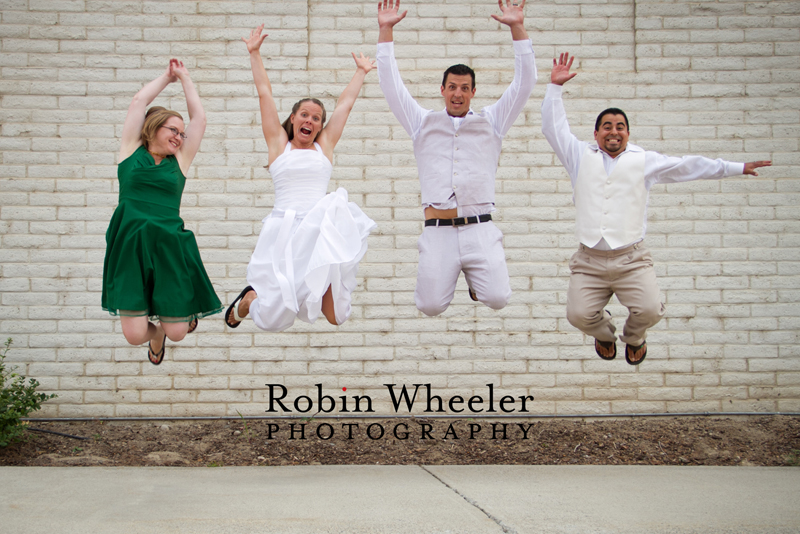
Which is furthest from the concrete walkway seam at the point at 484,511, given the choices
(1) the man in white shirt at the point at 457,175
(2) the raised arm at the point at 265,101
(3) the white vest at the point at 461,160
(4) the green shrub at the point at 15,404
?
(4) the green shrub at the point at 15,404

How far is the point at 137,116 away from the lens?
13.5 feet

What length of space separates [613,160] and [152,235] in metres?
2.76

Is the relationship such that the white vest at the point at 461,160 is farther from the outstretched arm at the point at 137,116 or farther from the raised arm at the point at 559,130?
the outstretched arm at the point at 137,116

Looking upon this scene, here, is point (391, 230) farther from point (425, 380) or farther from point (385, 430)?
point (385, 430)

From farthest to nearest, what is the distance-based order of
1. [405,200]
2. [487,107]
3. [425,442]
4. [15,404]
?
[405,200], [425,442], [15,404], [487,107]

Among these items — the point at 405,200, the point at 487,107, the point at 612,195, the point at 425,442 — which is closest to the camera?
the point at 612,195

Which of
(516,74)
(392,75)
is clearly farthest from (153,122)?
(516,74)

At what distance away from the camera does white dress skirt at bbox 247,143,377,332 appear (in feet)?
13.3

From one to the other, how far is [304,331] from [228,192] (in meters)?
1.35

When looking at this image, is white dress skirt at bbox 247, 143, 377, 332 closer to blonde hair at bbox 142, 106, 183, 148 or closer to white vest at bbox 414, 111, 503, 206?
white vest at bbox 414, 111, 503, 206

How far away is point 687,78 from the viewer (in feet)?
20.2

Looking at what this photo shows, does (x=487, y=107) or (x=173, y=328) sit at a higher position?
(x=487, y=107)

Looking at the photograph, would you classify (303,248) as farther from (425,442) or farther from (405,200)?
(425,442)

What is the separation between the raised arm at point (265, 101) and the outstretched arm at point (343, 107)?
0.25 metres
